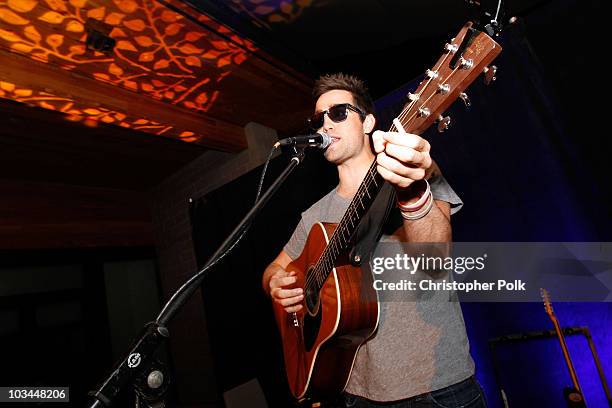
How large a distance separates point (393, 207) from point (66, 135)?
446 centimetres

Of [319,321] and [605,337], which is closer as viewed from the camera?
[319,321]

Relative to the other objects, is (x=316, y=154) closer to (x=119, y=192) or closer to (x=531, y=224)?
(x=531, y=224)

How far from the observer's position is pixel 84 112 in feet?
Result: 11.9

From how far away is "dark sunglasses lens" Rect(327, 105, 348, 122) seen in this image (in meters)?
2.07

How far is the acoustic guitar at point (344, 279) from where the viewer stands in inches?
38.3

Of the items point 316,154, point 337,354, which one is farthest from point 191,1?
point 337,354

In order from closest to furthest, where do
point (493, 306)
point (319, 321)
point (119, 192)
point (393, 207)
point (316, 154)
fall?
point (393, 207), point (319, 321), point (493, 306), point (316, 154), point (119, 192)

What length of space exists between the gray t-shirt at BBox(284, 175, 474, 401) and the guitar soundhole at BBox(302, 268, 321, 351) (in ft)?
0.71

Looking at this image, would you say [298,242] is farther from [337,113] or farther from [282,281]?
[337,113]

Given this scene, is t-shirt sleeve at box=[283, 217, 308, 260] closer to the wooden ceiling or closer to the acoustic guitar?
the acoustic guitar

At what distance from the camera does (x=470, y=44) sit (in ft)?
3.07

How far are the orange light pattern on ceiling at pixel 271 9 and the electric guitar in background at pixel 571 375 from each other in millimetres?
3079

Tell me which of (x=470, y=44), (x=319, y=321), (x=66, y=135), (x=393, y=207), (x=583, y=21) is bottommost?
(x=319, y=321)

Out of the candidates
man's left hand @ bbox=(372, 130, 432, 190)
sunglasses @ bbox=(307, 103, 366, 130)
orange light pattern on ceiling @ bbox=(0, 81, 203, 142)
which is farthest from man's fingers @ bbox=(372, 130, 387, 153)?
orange light pattern on ceiling @ bbox=(0, 81, 203, 142)
